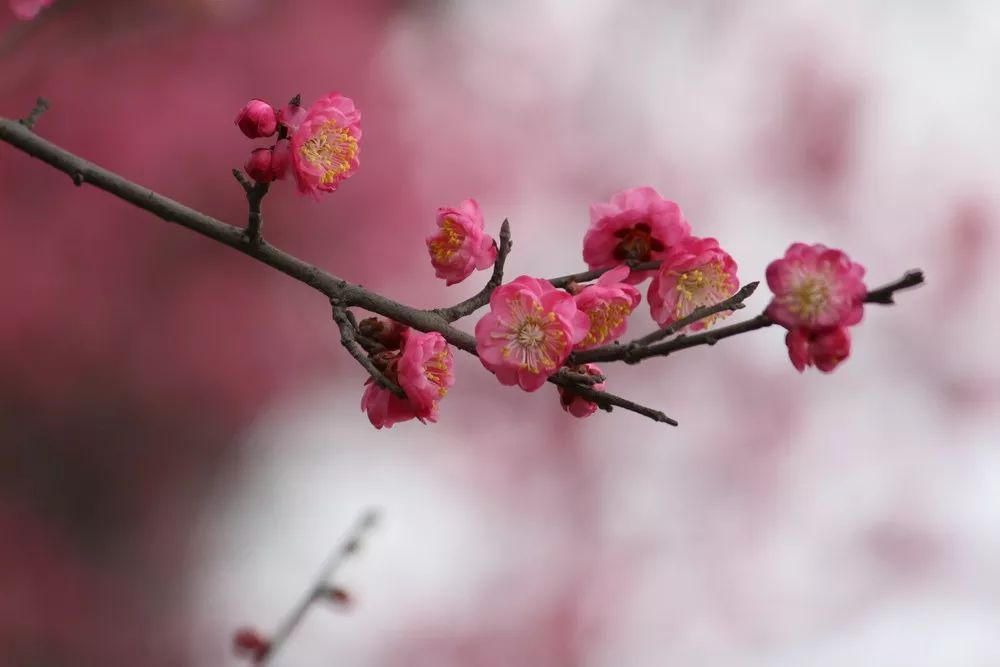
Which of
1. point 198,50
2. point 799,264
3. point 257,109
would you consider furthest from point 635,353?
point 198,50

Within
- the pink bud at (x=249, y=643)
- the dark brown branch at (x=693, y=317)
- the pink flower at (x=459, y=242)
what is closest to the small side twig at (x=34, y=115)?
the pink flower at (x=459, y=242)

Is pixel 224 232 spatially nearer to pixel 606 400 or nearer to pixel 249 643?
pixel 606 400

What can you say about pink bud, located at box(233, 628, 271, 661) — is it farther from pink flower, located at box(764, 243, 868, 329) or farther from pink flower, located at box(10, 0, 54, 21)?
pink flower, located at box(764, 243, 868, 329)

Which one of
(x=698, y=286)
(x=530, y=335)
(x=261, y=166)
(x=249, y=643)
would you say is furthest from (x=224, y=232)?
(x=249, y=643)

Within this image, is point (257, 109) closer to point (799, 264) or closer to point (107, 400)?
point (799, 264)

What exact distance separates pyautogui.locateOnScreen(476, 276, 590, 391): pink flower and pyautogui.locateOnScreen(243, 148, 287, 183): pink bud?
0.14 metres

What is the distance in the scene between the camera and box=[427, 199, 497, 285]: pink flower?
504 millimetres

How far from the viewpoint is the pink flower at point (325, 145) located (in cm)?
46

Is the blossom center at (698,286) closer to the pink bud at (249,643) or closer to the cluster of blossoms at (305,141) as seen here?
the cluster of blossoms at (305,141)

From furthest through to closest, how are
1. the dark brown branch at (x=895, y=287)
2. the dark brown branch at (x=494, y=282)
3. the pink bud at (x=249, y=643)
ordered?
1. the pink bud at (x=249, y=643)
2. the dark brown branch at (x=494, y=282)
3. the dark brown branch at (x=895, y=287)

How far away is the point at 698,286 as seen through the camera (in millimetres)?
471

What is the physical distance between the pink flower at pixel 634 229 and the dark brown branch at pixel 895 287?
6.0 inches

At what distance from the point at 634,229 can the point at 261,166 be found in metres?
0.23

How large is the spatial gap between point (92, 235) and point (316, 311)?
485 mm
